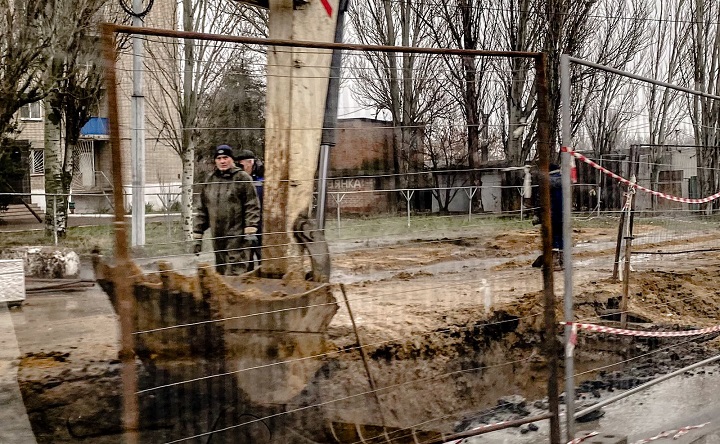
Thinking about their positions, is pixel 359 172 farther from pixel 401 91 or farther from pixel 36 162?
pixel 36 162

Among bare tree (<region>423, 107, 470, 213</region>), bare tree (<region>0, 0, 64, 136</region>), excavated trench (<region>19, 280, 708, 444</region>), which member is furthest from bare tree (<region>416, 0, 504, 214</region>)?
bare tree (<region>0, 0, 64, 136</region>)

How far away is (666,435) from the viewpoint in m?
4.67

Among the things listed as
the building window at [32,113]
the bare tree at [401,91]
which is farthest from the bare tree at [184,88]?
the building window at [32,113]

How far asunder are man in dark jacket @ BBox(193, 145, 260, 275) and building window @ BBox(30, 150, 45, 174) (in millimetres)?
14316

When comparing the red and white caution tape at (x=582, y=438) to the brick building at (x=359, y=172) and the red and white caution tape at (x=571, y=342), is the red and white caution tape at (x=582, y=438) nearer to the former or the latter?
the red and white caution tape at (x=571, y=342)

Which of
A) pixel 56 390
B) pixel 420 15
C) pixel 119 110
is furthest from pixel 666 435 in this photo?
pixel 420 15

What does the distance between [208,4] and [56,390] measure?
11778mm

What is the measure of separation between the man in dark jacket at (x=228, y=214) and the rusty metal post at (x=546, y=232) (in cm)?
147

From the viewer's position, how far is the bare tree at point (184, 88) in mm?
3036

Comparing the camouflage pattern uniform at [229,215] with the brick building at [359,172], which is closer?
the camouflage pattern uniform at [229,215]

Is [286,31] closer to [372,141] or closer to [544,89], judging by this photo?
[372,141]

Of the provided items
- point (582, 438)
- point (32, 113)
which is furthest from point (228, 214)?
point (32, 113)

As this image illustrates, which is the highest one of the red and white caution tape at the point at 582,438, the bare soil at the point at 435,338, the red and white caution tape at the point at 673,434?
the bare soil at the point at 435,338

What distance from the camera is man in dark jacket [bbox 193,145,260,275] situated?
3.15 m
